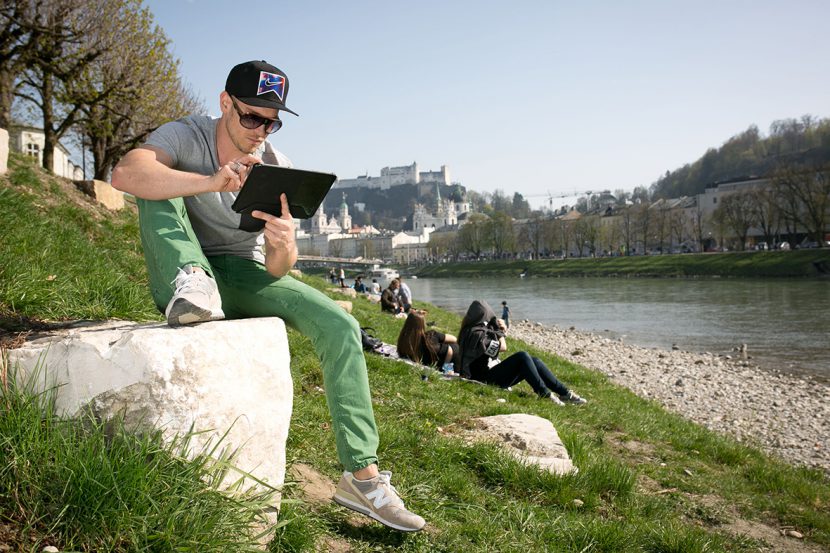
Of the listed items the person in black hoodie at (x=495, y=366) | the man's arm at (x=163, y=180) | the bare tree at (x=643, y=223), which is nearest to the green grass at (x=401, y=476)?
the person in black hoodie at (x=495, y=366)

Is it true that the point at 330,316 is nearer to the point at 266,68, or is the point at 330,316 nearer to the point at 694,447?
the point at 266,68

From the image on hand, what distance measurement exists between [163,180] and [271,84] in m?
0.67

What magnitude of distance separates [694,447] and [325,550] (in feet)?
16.8

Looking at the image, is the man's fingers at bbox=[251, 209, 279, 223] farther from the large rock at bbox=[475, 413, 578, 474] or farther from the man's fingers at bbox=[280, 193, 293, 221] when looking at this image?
the large rock at bbox=[475, 413, 578, 474]

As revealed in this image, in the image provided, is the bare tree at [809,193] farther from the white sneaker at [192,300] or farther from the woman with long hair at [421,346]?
the white sneaker at [192,300]

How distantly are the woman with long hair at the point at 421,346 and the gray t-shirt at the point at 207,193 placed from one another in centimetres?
493

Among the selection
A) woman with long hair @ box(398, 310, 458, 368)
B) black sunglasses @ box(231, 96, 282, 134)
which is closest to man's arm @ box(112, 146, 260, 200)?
black sunglasses @ box(231, 96, 282, 134)

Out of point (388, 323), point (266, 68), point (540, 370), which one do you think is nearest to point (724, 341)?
point (388, 323)

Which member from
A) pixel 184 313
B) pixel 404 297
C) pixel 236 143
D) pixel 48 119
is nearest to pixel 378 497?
pixel 184 313

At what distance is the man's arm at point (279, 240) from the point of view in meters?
2.85

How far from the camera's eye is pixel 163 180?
2631 millimetres

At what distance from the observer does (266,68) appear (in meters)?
2.86

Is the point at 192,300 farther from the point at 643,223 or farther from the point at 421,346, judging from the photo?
the point at 643,223

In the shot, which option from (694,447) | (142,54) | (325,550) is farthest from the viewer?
(142,54)
